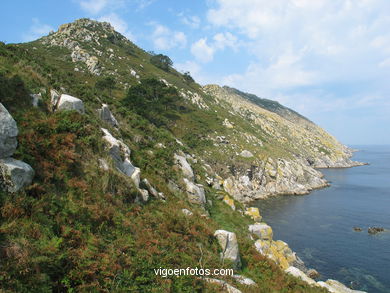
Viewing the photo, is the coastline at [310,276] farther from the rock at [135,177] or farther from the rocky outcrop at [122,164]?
the rock at [135,177]

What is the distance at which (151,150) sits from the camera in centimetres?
2416

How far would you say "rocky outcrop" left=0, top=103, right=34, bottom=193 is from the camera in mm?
7891

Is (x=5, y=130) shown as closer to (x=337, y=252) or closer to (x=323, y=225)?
(x=337, y=252)

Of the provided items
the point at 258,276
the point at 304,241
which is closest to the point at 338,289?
the point at 258,276

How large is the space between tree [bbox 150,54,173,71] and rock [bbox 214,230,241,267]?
104 m

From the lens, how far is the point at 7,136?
27.9ft

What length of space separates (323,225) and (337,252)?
10.4m

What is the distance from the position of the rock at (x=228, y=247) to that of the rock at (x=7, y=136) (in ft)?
36.7

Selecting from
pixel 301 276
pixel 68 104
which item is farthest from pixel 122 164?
pixel 301 276

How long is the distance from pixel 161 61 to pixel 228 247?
109 meters

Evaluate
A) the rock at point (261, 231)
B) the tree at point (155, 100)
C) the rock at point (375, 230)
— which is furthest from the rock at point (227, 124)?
the rock at point (261, 231)

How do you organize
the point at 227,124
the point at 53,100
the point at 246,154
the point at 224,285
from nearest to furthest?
the point at 224,285, the point at 53,100, the point at 246,154, the point at 227,124

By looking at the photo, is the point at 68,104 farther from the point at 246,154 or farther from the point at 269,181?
the point at 269,181

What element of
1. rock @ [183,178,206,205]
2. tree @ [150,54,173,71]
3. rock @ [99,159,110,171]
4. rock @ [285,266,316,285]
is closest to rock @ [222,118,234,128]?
tree @ [150,54,173,71]
